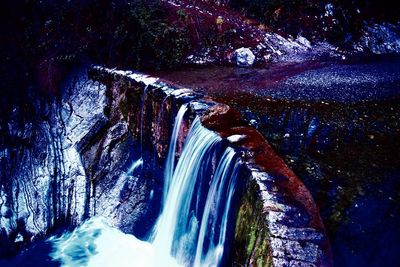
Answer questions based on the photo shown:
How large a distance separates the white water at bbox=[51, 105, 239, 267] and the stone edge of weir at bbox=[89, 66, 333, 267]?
214 mm

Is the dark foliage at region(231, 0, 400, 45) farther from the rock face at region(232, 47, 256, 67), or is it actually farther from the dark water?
the rock face at region(232, 47, 256, 67)

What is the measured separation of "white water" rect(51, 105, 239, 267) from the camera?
3.86 m

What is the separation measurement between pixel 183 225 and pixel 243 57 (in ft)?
15.6

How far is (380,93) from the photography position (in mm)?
6457

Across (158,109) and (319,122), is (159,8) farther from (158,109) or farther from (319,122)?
(319,122)

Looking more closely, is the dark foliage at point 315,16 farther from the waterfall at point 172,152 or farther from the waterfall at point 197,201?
the waterfall at point 197,201

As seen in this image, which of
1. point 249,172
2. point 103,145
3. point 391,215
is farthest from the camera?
point 103,145

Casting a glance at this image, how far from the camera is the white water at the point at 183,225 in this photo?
12.6ft

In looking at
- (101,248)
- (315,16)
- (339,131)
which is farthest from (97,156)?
(315,16)

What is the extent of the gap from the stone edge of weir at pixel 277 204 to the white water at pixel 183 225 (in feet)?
0.70

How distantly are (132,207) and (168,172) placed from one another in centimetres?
101

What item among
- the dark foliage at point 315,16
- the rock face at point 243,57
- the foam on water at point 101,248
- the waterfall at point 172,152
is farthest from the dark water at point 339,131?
the foam on water at point 101,248

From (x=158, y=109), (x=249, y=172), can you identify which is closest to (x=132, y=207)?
(x=158, y=109)

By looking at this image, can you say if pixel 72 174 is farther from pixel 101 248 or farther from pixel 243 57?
pixel 243 57
